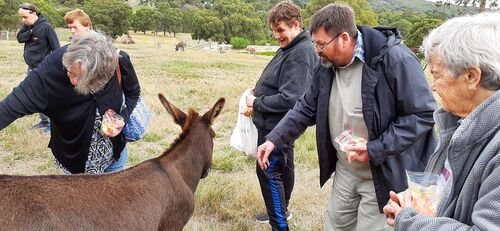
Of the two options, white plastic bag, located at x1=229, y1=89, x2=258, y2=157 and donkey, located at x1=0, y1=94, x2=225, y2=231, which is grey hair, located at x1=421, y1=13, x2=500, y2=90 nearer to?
donkey, located at x1=0, y1=94, x2=225, y2=231

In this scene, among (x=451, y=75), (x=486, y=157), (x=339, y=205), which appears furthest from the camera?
(x=339, y=205)

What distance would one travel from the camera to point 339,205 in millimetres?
3477

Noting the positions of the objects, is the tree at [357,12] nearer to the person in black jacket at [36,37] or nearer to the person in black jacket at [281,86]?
the person in black jacket at [36,37]

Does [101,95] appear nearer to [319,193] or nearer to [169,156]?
[169,156]

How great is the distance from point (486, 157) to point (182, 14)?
82.9 metres

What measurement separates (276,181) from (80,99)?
6.30 feet

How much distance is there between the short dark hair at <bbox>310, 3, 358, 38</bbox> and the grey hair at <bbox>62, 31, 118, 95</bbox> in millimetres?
1565

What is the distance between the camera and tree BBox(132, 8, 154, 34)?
2842 inches

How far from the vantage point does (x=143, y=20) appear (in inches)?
2864

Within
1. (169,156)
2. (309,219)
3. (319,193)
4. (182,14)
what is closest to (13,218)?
(169,156)

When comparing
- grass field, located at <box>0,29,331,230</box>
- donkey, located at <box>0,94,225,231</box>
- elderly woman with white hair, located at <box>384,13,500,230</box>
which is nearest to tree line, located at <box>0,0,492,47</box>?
grass field, located at <box>0,29,331,230</box>

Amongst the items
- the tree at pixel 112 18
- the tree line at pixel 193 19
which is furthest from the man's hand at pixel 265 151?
the tree at pixel 112 18

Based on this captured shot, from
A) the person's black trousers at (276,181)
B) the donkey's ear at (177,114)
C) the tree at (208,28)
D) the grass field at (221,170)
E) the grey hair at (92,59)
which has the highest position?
the grey hair at (92,59)

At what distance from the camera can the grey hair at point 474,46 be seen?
1687 mm
